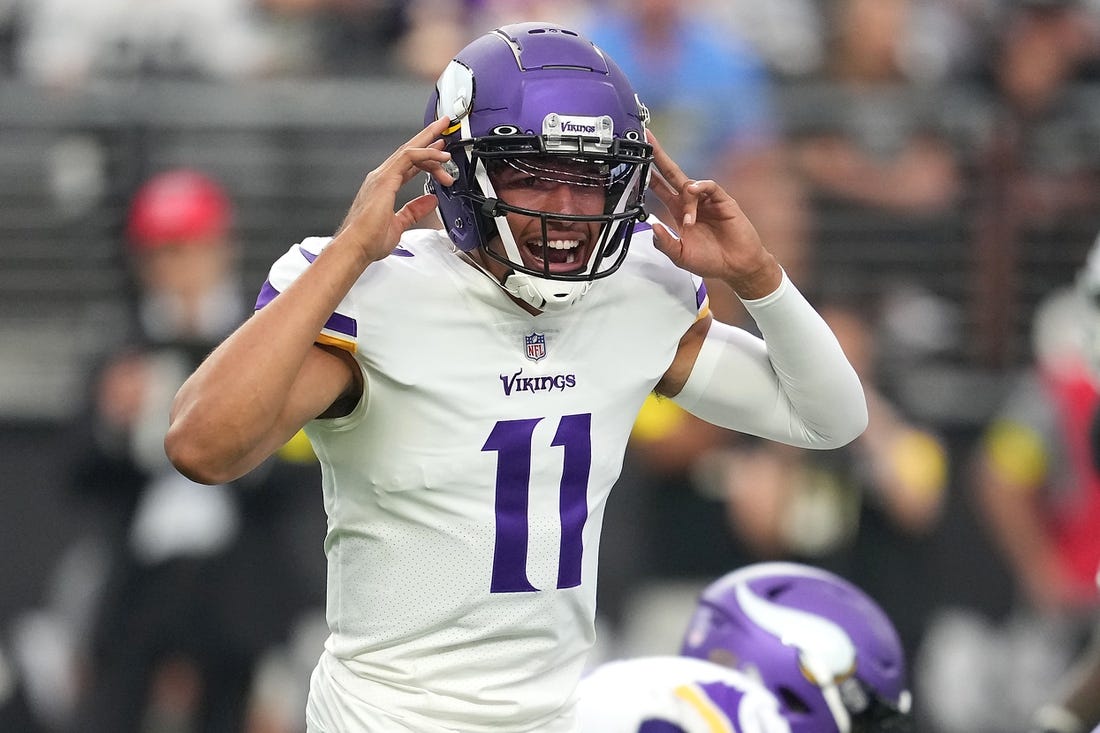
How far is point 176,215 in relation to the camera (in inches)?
229

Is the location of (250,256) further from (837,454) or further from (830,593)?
(830,593)

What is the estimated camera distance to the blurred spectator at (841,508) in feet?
19.0

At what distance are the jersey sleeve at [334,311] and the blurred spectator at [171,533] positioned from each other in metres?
2.94

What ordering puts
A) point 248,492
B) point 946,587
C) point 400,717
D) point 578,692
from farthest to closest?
point 946,587
point 248,492
point 578,692
point 400,717

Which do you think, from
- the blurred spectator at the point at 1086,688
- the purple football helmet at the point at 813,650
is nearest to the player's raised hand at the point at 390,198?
the purple football helmet at the point at 813,650

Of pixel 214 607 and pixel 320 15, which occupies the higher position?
pixel 320 15

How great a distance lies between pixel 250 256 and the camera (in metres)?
6.82

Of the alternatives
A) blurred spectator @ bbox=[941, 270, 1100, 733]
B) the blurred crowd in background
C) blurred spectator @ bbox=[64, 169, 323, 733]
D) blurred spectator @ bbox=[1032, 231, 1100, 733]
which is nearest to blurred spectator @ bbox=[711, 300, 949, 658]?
the blurred crowd in background

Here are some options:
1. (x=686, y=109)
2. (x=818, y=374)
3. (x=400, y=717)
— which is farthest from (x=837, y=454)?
(x=400, y=717)

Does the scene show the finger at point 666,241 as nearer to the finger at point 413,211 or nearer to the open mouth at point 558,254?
the open mouth at point 558,254

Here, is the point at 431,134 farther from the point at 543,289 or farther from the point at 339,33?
the point at 339,33

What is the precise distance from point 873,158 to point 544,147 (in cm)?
426

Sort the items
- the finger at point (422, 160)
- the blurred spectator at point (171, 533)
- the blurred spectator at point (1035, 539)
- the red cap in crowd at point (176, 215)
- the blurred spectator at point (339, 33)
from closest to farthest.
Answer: the finger at point (422, 160)
the blurred spectator at point (171, 533)
the red cap in crowd at point (176, 215)
the blurred spectator at point (1035, 539)
the blurred spectator at point (339, 33)

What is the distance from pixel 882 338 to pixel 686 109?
1.18 metres
